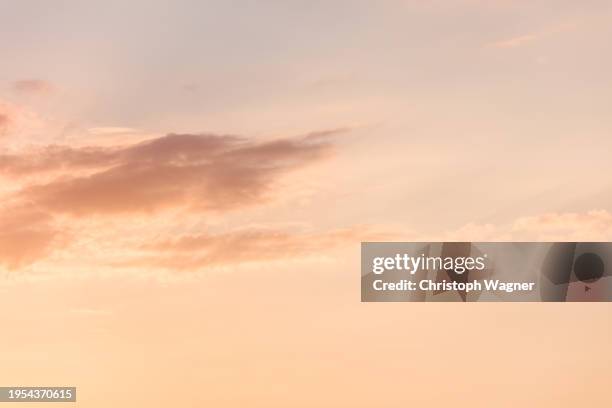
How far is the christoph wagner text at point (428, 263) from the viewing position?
184 ft

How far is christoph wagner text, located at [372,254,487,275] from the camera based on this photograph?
184ft

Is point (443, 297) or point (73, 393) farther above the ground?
point (443, 297)

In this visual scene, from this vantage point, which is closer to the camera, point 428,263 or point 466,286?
point 428,263

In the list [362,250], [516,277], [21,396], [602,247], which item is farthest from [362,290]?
[21,396]

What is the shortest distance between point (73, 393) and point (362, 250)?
12.9 metres

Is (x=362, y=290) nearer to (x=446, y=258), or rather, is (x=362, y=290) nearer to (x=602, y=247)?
(x=446, y=258)

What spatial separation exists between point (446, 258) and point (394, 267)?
7.13 feet

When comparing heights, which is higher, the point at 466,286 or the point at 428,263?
the point at 428,263

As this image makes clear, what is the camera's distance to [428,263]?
56344 mm

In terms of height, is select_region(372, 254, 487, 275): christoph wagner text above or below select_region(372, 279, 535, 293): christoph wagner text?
above

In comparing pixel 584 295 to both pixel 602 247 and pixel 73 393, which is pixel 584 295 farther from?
pixel 73 393

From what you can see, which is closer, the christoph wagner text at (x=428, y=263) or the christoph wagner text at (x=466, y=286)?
the christoph wagner text at (x=428, y=263)

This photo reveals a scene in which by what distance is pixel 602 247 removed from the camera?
56156 mm

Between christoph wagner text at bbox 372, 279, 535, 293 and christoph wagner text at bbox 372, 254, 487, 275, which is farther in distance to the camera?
christoph wagner text at bbox 372, 279, 535, 293
